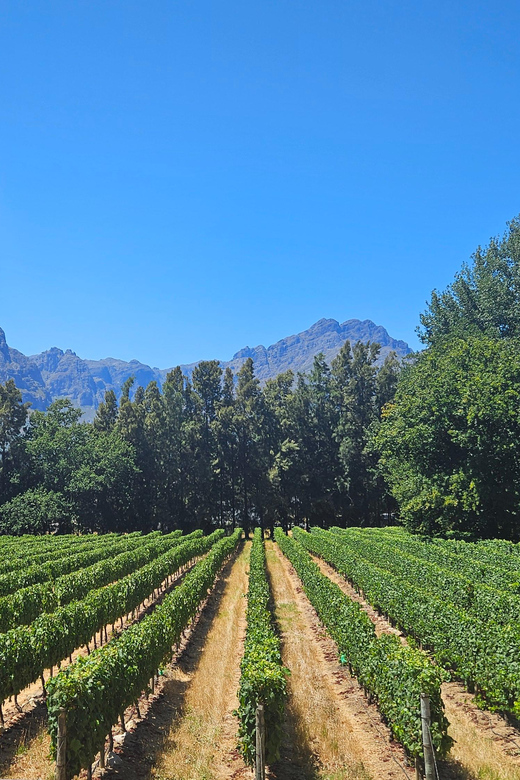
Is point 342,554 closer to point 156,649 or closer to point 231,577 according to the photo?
point 231,577

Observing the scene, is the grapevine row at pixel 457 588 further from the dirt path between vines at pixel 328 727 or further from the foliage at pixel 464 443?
the foliage at pixel 464 443

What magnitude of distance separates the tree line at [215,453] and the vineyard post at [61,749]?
51.9 meters

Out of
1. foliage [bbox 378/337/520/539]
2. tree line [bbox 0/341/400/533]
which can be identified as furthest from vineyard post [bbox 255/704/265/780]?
tree line [bbox 0/341/400/533]

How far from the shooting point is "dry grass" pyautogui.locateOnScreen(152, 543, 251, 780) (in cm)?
835

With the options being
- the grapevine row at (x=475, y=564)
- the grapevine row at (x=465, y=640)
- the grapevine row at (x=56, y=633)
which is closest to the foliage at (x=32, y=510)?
the grapevine row at (x=56, y=633)

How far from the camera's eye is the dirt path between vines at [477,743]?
811 centimetres

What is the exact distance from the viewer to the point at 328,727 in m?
9.88

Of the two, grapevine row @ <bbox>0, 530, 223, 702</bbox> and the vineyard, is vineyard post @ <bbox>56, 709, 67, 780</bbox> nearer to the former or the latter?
the vineyard

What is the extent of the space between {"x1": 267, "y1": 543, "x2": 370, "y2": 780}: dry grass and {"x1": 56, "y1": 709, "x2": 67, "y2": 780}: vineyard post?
3723 mm

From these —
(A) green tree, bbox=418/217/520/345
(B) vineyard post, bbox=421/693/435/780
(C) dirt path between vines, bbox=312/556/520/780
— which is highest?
(A) green tree, bbox=418/217/520/345

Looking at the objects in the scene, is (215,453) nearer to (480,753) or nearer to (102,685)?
(102,685)

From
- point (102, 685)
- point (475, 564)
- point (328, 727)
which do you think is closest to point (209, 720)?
point (328, 727)

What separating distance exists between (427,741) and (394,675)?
208cm

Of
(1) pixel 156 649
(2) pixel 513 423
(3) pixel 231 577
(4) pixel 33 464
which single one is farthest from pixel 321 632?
(4) pixel 33 464
